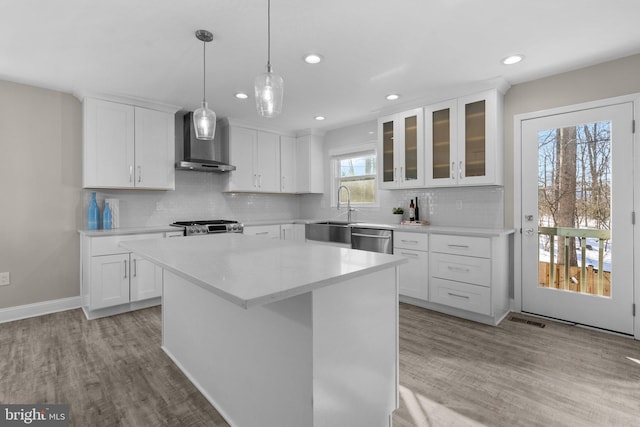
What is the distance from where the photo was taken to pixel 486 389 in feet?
6.69

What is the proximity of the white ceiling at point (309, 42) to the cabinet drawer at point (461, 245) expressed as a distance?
158cm

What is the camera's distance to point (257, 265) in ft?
4.69

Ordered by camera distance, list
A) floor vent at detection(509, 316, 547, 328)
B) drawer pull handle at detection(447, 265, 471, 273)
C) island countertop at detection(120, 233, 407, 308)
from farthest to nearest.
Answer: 1. drawer pull handle at detection(447, 265, 471, 273)
2. floor vent at detection(509, 316, 547, 328)
3. island countertop at detection(120, 233, 407, 308)

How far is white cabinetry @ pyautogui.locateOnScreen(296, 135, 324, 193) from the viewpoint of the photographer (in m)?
5.35

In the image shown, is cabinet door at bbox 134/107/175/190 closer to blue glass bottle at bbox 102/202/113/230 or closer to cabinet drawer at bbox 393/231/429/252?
blue glass bottle at bbox 102/202/113/230

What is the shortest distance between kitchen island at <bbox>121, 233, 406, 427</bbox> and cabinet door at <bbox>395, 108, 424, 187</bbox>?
7.71 ft

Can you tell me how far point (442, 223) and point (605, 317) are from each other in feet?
5.64

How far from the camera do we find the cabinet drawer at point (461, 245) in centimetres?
314

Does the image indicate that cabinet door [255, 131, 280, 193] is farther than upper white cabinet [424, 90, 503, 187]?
Yes

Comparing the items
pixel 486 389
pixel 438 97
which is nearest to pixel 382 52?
pixel 438 97

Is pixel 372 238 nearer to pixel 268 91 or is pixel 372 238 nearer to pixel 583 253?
pixel 583 253

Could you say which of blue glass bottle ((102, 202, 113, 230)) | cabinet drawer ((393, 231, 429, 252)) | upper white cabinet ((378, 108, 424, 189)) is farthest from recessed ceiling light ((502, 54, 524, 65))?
blue glass bottle ((102, 202, 113, 230))

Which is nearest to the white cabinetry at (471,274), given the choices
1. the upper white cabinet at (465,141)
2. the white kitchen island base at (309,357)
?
the upper white cabinet at (465,141)

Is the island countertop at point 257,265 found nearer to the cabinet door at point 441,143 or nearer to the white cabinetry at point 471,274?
the white cabinetry at point 471,274
